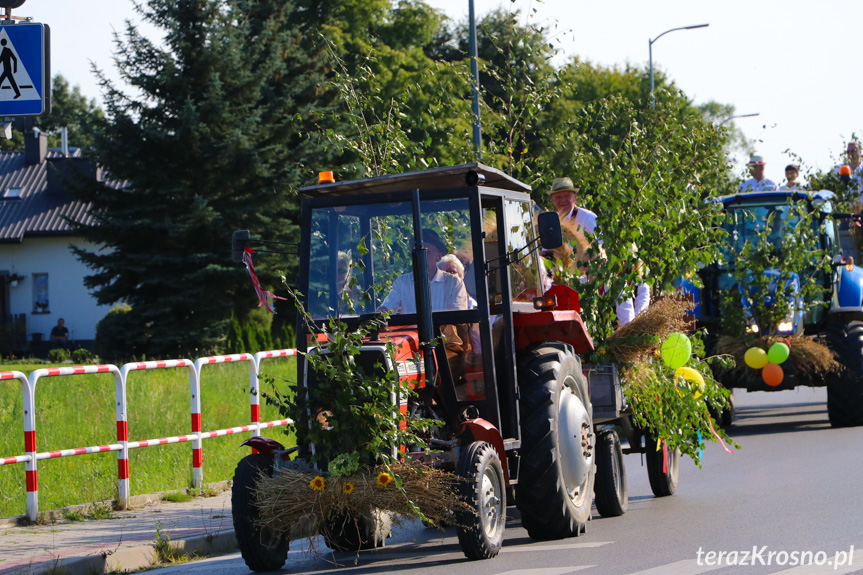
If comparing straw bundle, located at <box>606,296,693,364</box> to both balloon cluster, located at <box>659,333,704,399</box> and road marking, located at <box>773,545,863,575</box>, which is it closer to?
balloon cluster, located at <box>659,333,704,399</box>

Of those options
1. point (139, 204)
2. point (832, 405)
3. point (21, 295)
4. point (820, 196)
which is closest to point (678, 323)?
point (832, 405)

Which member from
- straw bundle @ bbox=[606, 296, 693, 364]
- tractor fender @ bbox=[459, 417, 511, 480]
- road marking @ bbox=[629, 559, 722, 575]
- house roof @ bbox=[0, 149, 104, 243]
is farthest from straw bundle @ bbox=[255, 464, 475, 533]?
house roof @ bbox=[0, 149, 104, 243]

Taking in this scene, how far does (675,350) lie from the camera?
9.89 meters

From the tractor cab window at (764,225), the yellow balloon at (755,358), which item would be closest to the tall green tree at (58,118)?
Answer: the tractor cab window at (764,225)

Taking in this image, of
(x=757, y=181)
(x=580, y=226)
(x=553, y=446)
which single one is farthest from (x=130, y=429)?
(x=757, y=181)

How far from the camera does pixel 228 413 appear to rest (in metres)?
16.2

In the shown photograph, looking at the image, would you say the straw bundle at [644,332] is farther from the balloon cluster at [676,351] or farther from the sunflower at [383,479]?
the sunflower at [383,479]

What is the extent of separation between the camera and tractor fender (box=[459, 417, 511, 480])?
746 cm

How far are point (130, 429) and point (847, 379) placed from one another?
8.72 metres

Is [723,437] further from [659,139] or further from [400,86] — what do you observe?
[400,86]

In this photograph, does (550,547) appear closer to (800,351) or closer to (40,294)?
(800,351)

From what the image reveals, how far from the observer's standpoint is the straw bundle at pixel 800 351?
48.1 feet

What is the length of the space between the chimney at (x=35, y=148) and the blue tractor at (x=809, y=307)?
152ft

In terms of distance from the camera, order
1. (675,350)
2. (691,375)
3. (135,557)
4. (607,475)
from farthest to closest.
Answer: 1. (691,375)
2. (675,350)
3. (607,475)
4. (135,557)
